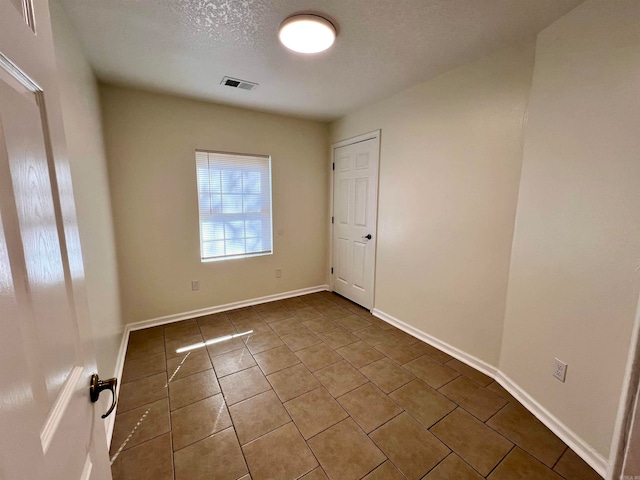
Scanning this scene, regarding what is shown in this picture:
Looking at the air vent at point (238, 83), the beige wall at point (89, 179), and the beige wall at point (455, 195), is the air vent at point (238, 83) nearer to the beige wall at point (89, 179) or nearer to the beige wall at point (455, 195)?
the beige wall at point (89, 179)

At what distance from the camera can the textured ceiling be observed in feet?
4.95

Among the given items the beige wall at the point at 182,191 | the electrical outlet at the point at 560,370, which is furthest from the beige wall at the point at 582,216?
the beige wall at the point at 182,191

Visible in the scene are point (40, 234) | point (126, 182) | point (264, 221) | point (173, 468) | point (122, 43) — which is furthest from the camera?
point (264, 221)

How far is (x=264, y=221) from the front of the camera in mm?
3488

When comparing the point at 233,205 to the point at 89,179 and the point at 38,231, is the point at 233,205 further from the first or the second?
the point at 38,231

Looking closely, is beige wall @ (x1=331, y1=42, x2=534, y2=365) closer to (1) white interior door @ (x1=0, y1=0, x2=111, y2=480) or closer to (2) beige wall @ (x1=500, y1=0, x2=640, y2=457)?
(2) beige wall @ (x1=500, y1=0, x2=640, y2=457)

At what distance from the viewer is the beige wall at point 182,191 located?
103 inches

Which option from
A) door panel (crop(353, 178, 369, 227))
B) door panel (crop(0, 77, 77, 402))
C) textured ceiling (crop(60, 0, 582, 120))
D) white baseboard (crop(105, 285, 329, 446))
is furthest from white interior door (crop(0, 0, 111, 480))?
door panel (crop(353, 178, 369, 227))

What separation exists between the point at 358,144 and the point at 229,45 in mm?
1805

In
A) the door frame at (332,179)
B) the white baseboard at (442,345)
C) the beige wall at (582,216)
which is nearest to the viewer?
the beige wall at (582,216)

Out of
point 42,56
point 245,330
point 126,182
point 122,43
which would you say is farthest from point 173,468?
point 122,43

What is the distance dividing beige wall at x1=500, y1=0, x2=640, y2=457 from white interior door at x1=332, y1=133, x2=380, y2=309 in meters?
1.53

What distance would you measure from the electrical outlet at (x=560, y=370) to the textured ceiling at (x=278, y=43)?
6.72 feet

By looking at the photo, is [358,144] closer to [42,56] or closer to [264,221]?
[264,221]
